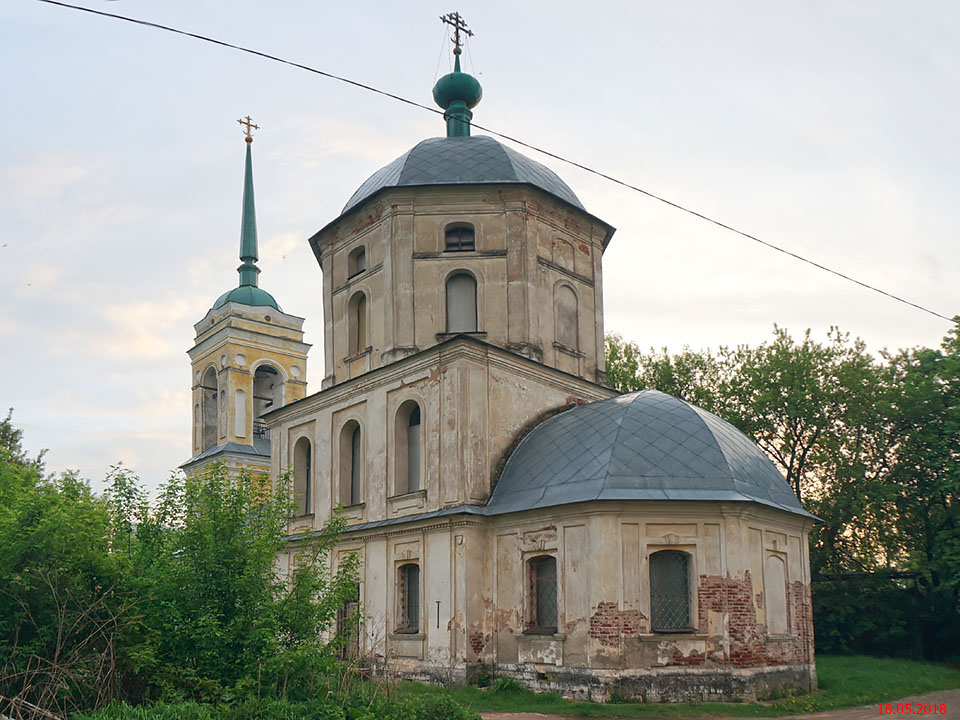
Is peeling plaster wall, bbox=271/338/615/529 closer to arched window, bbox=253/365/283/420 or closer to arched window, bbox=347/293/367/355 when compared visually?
arched window, bbox=347/293/367/355

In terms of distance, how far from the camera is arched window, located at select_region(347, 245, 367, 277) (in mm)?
21484

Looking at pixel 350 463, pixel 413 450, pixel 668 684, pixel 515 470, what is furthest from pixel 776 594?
pixel 350 463

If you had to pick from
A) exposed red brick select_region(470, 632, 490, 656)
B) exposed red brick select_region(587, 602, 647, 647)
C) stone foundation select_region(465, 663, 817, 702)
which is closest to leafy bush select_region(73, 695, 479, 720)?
stone foundation select_region(465, 663, 817, 702)

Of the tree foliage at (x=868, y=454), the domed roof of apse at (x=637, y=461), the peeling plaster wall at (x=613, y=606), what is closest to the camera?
the peeling plaster wall at (x=613, y=606)

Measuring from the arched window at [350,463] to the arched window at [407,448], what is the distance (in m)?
1.26

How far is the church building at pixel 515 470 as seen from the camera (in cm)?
1575

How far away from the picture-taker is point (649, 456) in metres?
16.7

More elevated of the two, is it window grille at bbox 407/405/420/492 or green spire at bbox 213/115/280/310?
green spire at bbox 213/115/280/310

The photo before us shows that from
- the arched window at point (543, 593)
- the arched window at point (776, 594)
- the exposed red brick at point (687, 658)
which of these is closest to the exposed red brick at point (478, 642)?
the arched window at point (543, 593)

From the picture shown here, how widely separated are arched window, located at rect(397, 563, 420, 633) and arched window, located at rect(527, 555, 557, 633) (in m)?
2.62

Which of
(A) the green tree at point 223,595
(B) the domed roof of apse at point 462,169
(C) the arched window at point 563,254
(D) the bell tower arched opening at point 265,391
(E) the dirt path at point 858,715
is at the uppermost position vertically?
(B) the domed roof of apse at point 462,169

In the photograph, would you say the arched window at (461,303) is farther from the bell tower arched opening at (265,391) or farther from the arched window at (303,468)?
the bell tower arched opening at (265,391)

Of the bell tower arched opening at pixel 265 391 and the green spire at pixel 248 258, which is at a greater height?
the green spire at pixel 248 258

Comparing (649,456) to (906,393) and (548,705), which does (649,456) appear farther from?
(906,393)
